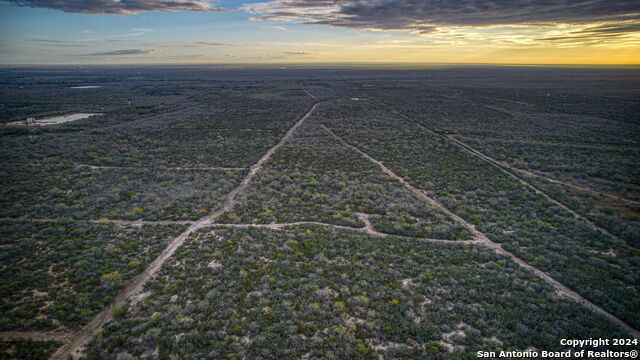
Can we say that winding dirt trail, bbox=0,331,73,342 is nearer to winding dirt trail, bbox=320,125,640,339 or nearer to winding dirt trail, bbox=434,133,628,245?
winding dirt trail, bbox=320,125,640,339

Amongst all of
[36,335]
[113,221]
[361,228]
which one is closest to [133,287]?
[36,335]

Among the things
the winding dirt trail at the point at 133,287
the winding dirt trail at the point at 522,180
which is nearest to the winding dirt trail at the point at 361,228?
the winding dirt trail at the point at 133,287

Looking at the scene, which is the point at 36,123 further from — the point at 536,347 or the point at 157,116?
the point at 536,347

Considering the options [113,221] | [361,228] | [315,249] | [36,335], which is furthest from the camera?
[113,221]

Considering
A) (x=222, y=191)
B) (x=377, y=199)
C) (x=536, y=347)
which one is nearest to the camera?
(x=536, y=347)

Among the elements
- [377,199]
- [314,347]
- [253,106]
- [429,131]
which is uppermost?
[253,106]

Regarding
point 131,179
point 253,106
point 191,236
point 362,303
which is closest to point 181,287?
point 191,236

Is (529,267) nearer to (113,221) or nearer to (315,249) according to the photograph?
(315,249)

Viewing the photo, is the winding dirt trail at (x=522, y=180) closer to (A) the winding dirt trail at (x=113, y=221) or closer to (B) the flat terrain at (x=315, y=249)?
(B) the flat terrain at (x=315, y=249)
